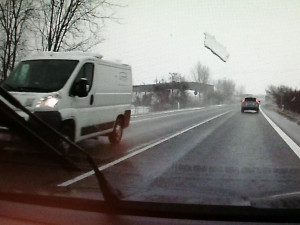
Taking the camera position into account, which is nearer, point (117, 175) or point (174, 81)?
point (117, 175)

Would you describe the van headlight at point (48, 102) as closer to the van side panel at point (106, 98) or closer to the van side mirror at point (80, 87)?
the van side mirror at point (80, 87)

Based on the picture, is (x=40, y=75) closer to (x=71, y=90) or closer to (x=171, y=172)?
(x=71, y=90)

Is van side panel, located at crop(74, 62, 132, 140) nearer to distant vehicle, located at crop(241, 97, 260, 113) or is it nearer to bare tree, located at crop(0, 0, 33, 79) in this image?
bare tree, located at crop(0, 0, 33, 79)

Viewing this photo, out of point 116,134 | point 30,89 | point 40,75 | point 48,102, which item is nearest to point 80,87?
point 40,75

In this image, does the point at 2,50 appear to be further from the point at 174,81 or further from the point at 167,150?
the point at 174,81

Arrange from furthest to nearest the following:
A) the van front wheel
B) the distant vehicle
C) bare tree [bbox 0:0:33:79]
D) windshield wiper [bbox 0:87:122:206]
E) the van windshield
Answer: the distant vehicle
the van front wheel
bare tree [bbox 0:0:33:79]
the van windshield
windshield wiper [bbox 0:87:122:206]

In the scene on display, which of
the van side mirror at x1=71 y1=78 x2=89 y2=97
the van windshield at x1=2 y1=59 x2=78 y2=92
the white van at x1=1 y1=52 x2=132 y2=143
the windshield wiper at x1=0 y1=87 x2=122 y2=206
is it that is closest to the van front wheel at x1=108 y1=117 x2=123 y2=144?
the white van at x1=1 y1=52 x2=132 y2=143

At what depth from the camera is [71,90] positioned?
8469mm

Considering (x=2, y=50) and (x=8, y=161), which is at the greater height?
(x=2, y=50)

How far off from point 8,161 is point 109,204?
4.07 meters

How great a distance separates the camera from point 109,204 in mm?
3146

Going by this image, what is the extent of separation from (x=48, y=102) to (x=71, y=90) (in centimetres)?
92

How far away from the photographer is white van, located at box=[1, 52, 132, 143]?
297 inches

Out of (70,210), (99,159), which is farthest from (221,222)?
(99,159)
